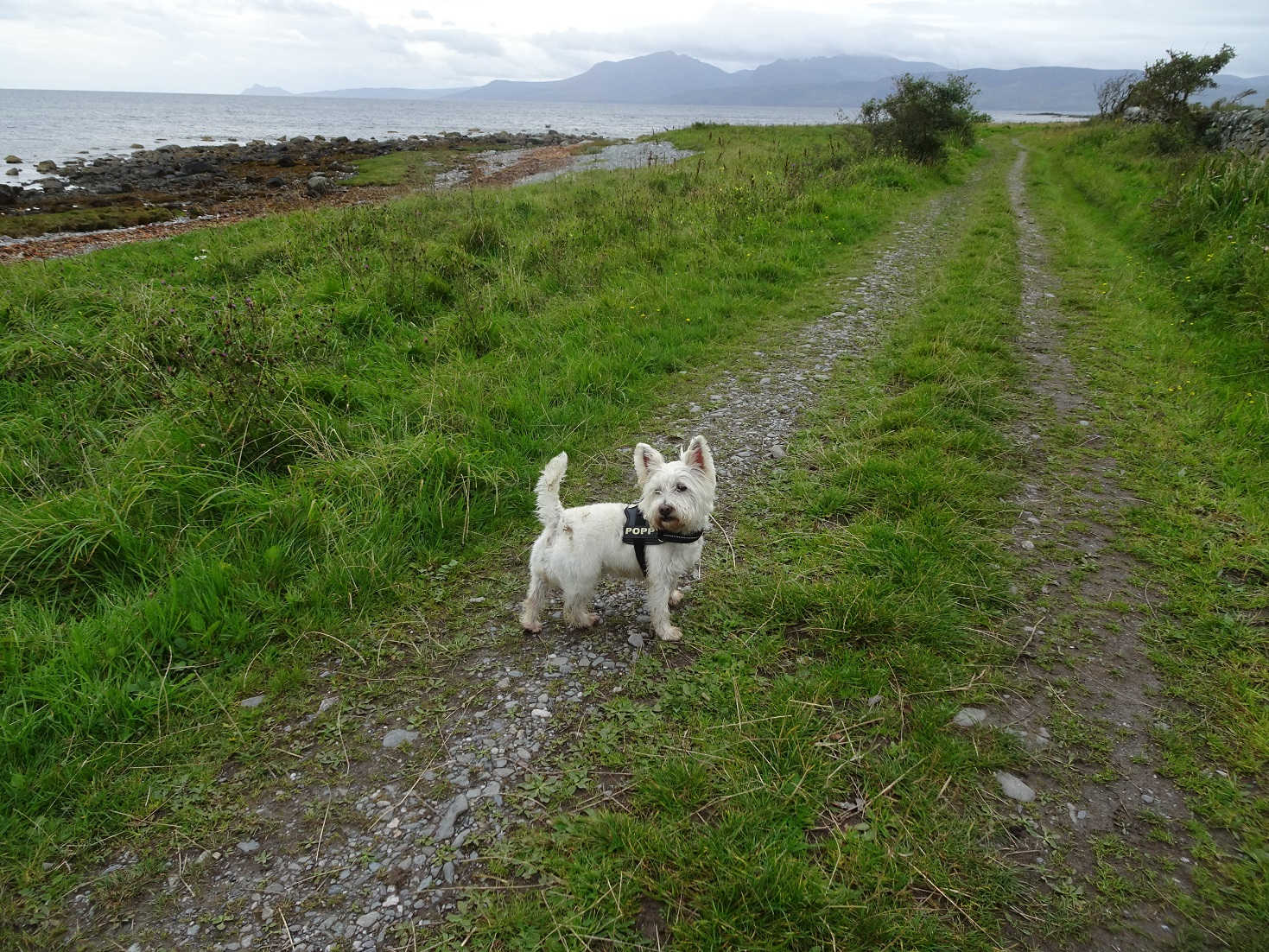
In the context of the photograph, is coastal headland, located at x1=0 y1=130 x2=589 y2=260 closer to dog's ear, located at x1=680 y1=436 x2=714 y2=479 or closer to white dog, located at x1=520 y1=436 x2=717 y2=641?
white dog, located at x1=520 y1=436 x2=717 y2=641

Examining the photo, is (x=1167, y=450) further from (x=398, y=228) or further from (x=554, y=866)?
(x=398, y=228)

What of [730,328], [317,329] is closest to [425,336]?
[317,329]

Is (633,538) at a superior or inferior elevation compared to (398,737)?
superior

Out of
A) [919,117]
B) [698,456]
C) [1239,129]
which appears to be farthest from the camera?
[919,117]

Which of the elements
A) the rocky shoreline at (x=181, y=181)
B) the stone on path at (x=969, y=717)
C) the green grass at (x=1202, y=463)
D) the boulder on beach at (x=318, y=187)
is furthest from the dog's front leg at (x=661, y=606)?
the boulder on beach at (x=318, y=187)

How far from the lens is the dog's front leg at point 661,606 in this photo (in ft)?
14.7

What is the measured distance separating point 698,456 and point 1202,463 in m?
5.88

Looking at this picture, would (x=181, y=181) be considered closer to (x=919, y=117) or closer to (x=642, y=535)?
(x=919, y=117)

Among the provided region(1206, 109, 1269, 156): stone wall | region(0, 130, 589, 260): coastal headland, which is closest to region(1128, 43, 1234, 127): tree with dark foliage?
region(1206, 109, 1269, 156): stone wall

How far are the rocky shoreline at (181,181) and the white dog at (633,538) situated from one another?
32979 millimetres

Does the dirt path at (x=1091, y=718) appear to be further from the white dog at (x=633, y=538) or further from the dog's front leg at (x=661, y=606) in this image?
the white dog at (x=633, y=538)

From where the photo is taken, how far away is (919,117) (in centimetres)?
2733

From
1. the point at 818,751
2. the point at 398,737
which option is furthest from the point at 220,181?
the point at 818,751

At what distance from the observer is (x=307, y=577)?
4945mm
